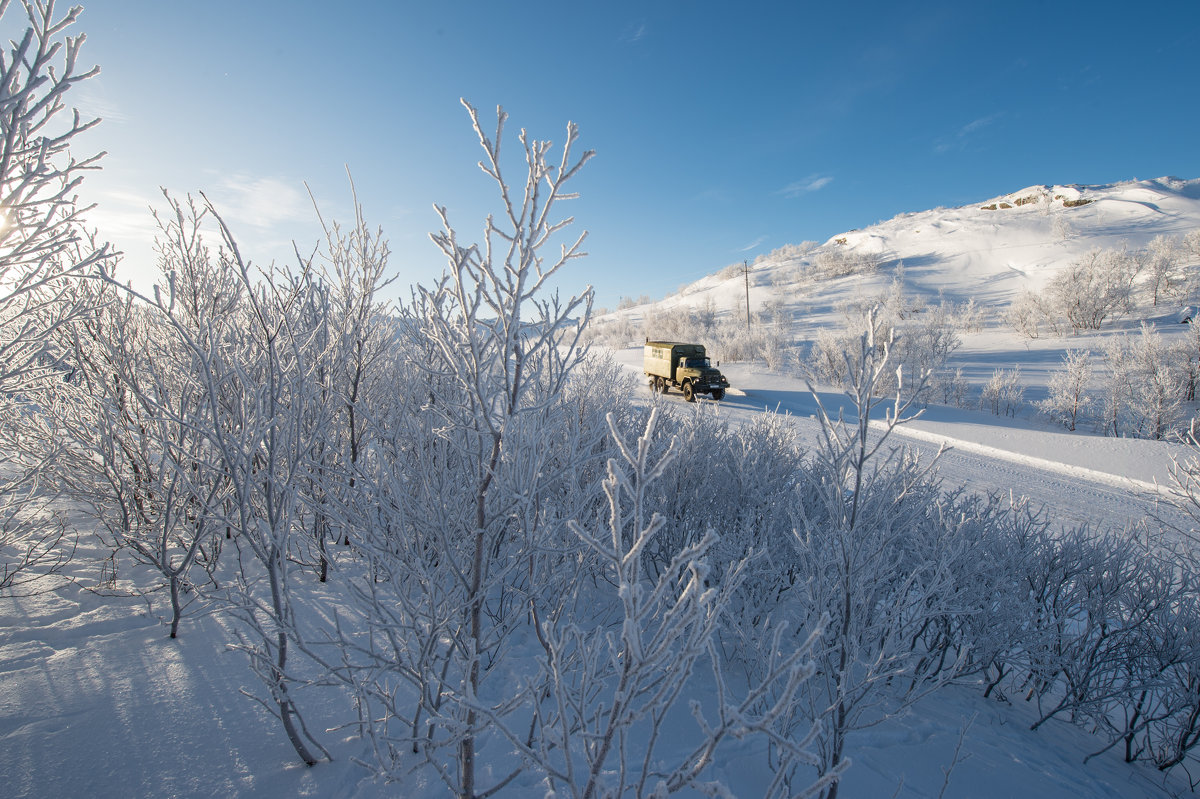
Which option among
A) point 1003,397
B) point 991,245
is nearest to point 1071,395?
point 1003,397

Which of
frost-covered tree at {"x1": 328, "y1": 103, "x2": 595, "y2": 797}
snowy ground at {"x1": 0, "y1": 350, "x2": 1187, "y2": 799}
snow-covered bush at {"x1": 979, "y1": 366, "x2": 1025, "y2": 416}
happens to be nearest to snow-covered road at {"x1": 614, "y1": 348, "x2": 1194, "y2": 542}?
snow-covered bush at {"x1": 979, "y1": 366, "x2": 1025, "y2": 416}

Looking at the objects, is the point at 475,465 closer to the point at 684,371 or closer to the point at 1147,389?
the point at 684,371

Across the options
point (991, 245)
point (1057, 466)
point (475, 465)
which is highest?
point (991, 245)

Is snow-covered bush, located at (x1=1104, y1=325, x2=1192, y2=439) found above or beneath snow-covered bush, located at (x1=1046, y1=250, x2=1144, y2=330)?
beneath

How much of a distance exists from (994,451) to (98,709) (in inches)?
534

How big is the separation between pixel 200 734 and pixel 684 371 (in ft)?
48.2

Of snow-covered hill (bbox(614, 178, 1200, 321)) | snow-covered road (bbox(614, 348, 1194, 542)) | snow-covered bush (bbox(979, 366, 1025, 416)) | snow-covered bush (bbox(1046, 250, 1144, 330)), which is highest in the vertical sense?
snow-covered hill (bbox(614, 178, 1200, 321))

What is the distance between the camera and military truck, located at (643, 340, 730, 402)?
51.3 ft

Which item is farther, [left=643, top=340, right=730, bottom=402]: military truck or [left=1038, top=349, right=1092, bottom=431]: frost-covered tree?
[left=643, top=340, right=730, bottom=402]: military truck

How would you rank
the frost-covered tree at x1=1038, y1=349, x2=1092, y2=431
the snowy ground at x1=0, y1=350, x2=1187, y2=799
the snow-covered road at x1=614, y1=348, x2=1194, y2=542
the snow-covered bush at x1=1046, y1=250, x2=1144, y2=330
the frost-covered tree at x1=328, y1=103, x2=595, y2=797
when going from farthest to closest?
the snow-covered bush at x1=1046, y1=250, x2=1144, y2=330 < the frost-covered tree at x1=1038, y1=349, x2=1092, y2=431 < the snow-covered road at x1=614, y1=348, x2=1194, y2=542 < the snowy ground at x1=0, y1=350, x2=1187, y2=799 < the frost-covered tree at x1=328, y1=103, x2=595, y2=797

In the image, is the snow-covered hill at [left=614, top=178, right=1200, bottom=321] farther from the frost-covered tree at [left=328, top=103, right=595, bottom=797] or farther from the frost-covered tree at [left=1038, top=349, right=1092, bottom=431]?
the frost-covered tree at [left=328, top=103, right=595, bottom=797]

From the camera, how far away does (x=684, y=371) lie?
52.9ft

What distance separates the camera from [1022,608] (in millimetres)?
3580

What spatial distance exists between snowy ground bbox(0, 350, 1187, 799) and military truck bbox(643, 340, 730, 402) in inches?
458
